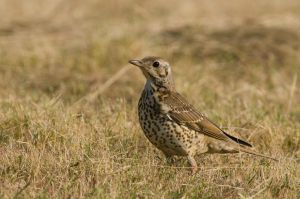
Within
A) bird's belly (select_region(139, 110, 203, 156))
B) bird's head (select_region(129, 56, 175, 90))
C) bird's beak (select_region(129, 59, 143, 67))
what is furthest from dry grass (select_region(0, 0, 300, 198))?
bird's beak (select_region(129, 59, 143, 67))

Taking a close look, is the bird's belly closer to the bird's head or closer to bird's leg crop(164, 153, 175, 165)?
bird's leg crop(164, 153, 175, 165)

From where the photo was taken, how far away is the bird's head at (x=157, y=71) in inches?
308

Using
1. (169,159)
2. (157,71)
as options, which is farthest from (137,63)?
(169,159)

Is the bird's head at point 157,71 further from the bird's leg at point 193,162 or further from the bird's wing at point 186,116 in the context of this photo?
the bird's leg at point 193,162

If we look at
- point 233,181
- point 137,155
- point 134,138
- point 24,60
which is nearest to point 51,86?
point 24,60

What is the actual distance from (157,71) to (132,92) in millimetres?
3106

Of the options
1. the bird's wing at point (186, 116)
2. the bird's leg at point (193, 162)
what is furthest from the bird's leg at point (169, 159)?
the bird's wing at point (186, 116)

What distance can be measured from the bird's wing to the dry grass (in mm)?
290

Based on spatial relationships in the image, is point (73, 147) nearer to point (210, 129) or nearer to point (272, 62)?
point (210, 129)

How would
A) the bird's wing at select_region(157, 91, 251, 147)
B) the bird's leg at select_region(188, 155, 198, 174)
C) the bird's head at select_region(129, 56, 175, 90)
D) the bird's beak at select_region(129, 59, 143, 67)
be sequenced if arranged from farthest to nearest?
the bird's head at select_region(129, 56, 175, 90) < the bird's beak at select_region(129, 59, 143, 67) < the bird's wing at select_region(157, 91, 251, 147) < the bird's leg at select_region(188, 155, 198, 174)

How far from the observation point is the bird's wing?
24.8 ft

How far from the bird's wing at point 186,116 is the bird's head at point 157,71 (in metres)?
0.12

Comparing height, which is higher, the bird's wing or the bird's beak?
the bird's beak

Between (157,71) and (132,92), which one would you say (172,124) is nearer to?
(157,71)
